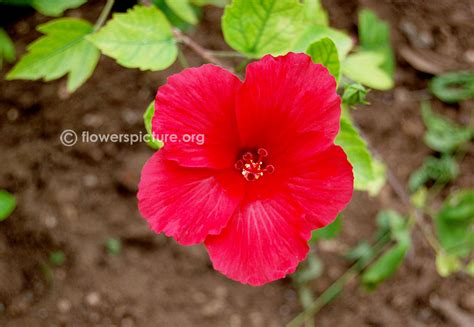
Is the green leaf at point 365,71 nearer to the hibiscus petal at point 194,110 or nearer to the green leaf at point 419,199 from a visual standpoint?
the hibiscus petal at point 194,110

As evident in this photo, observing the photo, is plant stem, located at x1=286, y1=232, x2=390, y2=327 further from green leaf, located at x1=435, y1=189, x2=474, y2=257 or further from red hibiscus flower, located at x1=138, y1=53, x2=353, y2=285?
red hibiscus flower, located at x1=138, y1=53, x2=353, y2=285

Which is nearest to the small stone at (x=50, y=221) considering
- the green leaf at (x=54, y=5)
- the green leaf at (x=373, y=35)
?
the green leaf at (x=54, y=5)

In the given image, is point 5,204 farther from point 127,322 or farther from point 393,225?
point 393,225

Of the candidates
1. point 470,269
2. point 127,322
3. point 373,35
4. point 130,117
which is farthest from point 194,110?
point 470,269

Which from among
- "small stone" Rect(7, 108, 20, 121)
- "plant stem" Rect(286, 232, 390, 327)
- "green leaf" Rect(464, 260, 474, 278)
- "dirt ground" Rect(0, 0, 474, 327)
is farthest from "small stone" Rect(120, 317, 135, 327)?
"green leaf" Rect(464, 260, 474, 278)

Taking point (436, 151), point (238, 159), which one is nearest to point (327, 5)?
point (436, 151)

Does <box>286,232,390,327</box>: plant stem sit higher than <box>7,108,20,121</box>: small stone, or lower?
lower
